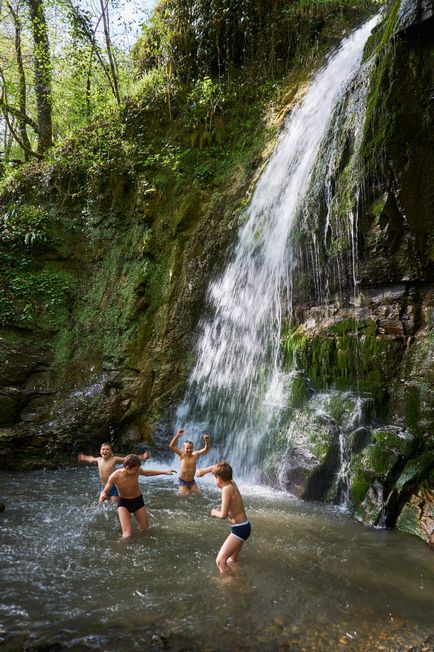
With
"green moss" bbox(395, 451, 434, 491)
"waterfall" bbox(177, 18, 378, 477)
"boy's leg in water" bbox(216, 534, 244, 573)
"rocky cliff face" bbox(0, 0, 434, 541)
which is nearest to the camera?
"boy's leg in water" bbox(216, 534, 244, 573)

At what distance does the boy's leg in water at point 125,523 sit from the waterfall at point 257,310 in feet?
9.91

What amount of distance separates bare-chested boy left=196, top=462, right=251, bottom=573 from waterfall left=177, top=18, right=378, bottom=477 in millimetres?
3487

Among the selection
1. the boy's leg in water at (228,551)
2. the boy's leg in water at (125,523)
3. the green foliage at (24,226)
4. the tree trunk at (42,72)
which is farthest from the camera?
the tree trunk at (42,72)

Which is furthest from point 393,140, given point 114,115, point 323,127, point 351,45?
point 114,115

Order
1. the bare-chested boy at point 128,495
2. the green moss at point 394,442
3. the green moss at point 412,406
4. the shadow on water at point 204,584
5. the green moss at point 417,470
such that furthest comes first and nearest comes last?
the green moss at point 412,406
the green moss at point 394,442
the green moss at point 417,470
the bare-chested boy at point 128,495
the shadow on water at point 204,584

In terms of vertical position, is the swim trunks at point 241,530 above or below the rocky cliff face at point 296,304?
below

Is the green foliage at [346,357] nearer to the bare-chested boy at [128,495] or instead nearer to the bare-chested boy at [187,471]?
the bare-chested boy at [187,471]

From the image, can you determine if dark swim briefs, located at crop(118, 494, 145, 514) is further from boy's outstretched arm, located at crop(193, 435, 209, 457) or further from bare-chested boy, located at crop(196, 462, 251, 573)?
boy's outstretched arm, located at crop(193, 435, 209, 457)

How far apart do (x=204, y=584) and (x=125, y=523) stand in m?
1.56

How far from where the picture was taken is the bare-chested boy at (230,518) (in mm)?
4465

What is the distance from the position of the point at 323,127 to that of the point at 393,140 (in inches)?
111

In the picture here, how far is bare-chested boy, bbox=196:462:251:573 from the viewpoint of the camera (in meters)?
4.46

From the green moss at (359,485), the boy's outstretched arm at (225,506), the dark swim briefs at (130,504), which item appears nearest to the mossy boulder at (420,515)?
the green moss at (359,485)

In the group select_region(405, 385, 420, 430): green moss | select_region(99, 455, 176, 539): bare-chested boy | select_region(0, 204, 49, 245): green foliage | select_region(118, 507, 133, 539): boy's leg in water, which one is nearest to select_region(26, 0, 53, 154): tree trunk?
select_region(0, 204, 49, 245): green foliage
